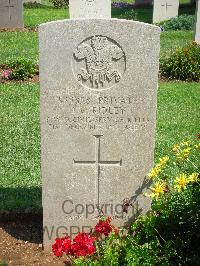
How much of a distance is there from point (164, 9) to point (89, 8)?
7.41 m

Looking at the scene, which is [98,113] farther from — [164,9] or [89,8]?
[164,9]

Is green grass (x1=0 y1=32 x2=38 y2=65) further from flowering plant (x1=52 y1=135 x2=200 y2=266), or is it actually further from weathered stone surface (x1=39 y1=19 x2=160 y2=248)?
flowering plant (x1=52 y1=135 x2=200 y2=266)

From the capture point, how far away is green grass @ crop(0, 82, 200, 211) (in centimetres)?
557

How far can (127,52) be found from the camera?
400 cm

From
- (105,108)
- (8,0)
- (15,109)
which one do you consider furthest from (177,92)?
(8,0)

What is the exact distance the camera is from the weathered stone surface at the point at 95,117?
3.96 meters

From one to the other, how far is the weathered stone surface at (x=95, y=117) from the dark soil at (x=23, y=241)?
15 cm

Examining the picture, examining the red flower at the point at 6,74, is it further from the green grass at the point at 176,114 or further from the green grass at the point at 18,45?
the green grass at the point at 176,114

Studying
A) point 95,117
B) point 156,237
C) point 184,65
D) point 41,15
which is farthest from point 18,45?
point 156,237

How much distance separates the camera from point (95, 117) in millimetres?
4176

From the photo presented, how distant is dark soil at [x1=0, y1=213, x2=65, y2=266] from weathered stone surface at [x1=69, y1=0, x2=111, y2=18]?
9.66 meters

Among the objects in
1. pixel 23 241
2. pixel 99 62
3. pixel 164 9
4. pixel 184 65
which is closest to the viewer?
pixel 99 62

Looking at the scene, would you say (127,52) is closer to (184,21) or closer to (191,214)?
(191,214)

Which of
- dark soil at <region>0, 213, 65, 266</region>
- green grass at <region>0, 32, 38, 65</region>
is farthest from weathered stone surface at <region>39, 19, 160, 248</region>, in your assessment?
green grass at <region>0, 32, 38, 65</region>
